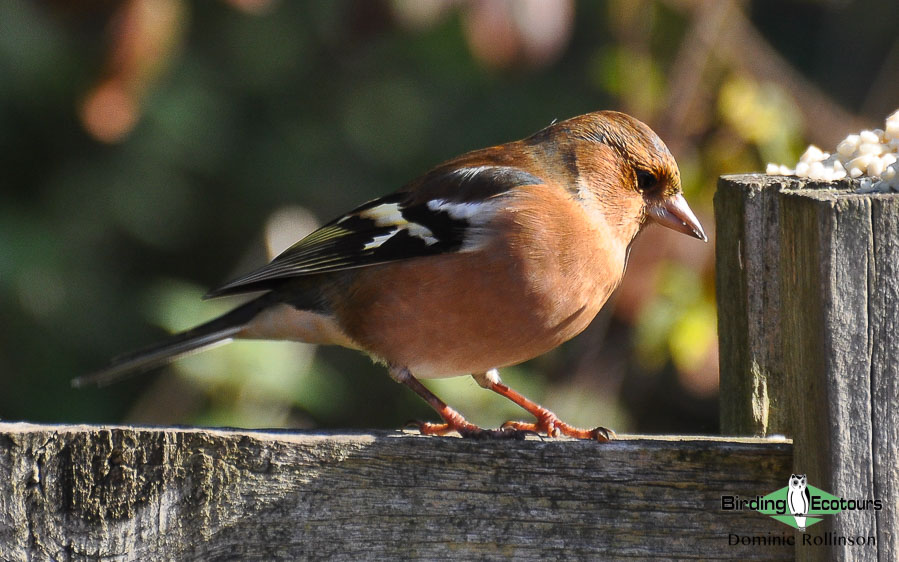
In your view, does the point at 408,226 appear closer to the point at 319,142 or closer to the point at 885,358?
the point at 885,358

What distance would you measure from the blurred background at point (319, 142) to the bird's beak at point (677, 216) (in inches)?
25.0

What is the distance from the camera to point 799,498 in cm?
161

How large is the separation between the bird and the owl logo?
0.80 metres

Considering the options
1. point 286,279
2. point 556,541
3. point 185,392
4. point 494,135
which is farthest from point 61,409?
point 556,541

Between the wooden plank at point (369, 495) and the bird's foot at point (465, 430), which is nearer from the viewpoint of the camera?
the wooden plank at point (369, 495)

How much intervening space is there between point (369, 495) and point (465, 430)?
0.45 meters

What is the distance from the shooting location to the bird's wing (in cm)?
278

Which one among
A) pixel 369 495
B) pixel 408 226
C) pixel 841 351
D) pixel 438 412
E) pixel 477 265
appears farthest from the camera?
pixel 408 226

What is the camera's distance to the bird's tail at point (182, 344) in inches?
117

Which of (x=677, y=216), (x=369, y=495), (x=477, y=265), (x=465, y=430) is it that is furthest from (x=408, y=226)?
(x=369, y=495)

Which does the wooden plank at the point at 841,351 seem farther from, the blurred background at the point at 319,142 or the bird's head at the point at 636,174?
the blurred background at the point at 319,142
